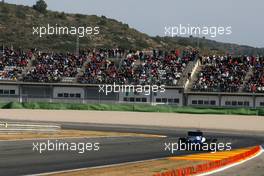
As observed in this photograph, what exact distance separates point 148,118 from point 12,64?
21.8 metres

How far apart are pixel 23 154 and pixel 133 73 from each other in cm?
3935

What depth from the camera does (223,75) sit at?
193ft

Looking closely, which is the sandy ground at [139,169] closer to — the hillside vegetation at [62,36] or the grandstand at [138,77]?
the grandstand at [138,77]

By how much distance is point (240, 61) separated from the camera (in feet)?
202

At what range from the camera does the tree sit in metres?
132

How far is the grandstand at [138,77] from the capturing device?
58094 mm

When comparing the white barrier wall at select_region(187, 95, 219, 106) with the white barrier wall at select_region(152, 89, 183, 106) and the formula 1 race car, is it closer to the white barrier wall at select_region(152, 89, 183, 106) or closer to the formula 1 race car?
the white barrier wall at select_region(152, 89, 183, 106)

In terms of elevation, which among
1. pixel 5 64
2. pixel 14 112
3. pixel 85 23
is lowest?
pixel 14 112

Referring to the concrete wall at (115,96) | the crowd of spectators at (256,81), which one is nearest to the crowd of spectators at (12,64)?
the concrete wall at (115,96)

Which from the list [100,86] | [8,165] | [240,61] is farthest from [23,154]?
[240,61]

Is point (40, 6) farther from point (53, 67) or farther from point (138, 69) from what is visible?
point (138, 69)

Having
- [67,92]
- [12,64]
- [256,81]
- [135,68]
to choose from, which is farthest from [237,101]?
[12,64]

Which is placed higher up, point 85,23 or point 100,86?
point 85,23

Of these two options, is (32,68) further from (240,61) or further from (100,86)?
(240,61)
